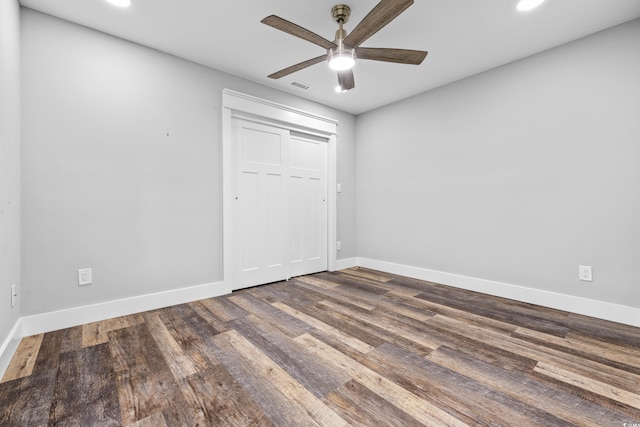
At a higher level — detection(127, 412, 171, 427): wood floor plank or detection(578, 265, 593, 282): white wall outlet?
detection(578, 265, 593, 282): white wall outlet

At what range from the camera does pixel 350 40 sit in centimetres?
187

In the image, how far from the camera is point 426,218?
11.8ft

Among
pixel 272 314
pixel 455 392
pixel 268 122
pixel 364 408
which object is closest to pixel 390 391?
pixel 364 408

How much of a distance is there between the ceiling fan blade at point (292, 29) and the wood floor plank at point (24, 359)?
8.01 feet

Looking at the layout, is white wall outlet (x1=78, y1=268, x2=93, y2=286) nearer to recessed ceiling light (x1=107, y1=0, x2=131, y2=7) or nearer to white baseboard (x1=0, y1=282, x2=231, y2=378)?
white baseboard (x1=0, y1=282, x2=231, y2=378)

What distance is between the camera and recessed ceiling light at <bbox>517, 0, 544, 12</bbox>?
6.48 feet

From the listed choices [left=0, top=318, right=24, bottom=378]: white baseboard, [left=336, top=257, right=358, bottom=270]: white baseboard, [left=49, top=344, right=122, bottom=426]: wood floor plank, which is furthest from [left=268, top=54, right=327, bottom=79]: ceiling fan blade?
[left=336, top=257, right=358, bottom=270]: white baseboard

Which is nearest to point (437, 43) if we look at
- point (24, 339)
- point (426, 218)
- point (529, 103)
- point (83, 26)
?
point (529, 103)

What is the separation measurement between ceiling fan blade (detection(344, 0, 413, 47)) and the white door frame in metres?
1.64

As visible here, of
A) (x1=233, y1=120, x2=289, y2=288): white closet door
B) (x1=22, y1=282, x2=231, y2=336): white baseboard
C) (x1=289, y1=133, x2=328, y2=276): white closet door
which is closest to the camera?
(x1=22, y1=282, x2=231, y2=336): white baseboard

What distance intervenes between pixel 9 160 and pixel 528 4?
3666 millimetres

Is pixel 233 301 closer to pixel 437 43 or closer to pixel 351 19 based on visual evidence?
pixel 351 19

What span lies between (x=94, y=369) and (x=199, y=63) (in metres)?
2.75

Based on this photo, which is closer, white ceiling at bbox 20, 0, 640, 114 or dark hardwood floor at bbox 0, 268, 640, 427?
dark hardwood floor at bbox 0, 268, 640, 427
